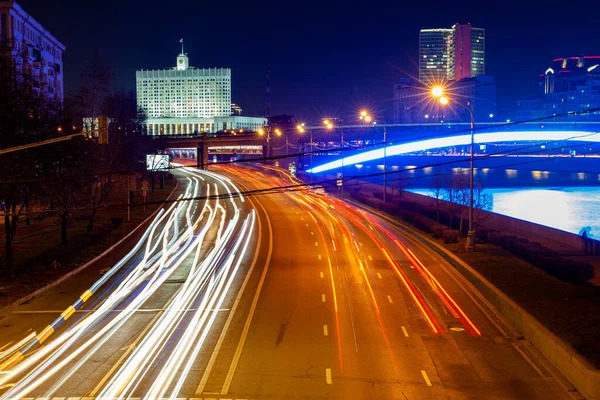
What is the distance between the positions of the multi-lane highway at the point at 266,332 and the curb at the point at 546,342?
37 centimetres

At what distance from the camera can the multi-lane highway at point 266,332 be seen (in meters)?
12.8

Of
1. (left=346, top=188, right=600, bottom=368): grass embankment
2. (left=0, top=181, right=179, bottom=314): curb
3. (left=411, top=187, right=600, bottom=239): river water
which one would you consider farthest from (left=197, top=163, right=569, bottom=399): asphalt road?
(left=411, top=187, right=600, bottom=239): river water

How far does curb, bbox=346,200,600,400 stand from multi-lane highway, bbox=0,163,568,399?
1.21 ft

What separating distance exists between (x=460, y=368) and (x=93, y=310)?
1123cm

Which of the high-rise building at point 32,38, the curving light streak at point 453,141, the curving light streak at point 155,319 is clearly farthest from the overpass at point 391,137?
the curving light streak at point 155,319

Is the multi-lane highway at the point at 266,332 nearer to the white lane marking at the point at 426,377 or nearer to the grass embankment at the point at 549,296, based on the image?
the white lane marking at the point at 426,377

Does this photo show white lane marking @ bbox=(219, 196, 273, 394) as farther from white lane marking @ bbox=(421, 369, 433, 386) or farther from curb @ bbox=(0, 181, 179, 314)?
curb @ bbox=(0, 181, 179, 314)

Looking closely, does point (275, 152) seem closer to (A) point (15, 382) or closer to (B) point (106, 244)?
(B) point (106, 244)

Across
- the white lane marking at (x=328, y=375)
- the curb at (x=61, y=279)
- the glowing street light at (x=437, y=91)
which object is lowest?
the white lane marking at (x=328, y=375)

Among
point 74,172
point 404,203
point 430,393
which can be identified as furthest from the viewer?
point 404,203

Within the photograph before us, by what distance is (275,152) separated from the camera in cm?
8862

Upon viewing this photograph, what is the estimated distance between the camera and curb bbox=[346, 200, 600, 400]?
12385mm

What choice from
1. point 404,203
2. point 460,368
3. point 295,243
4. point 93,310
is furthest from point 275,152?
point 460,368

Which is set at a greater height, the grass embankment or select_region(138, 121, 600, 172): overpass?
select_region(138, 121, 600, 172): overpass
